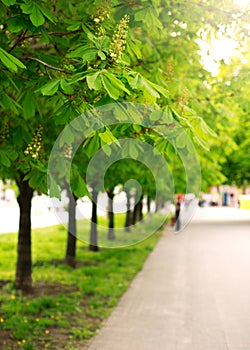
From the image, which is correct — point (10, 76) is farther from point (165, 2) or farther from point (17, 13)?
point (165, 2)

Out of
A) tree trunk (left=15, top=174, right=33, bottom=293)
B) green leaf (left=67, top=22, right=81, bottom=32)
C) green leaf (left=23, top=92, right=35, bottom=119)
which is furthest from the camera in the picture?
tree trunk (left=15, top=174, right=33, bottom=293)

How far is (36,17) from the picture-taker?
13.5ft

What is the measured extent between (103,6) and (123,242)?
18064mm

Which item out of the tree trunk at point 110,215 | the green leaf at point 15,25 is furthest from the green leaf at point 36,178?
the tree trunk at point 110,215

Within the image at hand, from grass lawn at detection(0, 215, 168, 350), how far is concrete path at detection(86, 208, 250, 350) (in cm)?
33

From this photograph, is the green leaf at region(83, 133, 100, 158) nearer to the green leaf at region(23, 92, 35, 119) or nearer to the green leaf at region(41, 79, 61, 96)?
the green leaf at region(41, 79, 61, 96)

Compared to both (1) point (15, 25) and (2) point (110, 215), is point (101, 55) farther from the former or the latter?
(2) point (110, 215)

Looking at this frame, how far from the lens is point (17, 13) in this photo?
436 cm

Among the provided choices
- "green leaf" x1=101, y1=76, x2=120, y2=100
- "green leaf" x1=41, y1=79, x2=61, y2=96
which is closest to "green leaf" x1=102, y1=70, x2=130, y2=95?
"green leaf" x1=101, y1=76, x2=120, y2=100

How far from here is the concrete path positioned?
6981mm

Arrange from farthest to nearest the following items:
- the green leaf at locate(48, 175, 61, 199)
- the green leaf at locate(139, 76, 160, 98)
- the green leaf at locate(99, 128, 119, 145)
Result: the green leaf at locate(48, 175, 61, 199) < the green leaf at locate(99, 128, 119, 145) < the green leaf at locate(139, 76, 160, 98)

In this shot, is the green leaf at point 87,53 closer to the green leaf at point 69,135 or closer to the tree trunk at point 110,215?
the green leaf at point 69,135

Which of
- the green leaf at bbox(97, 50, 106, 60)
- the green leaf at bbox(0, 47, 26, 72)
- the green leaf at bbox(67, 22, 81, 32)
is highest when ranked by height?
the green leaf at bbox(67, 22, 81, 32)

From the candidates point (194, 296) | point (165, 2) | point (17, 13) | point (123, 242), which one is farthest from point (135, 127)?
point (123, 242)
